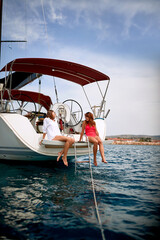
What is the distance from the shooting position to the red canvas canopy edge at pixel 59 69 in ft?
18.0

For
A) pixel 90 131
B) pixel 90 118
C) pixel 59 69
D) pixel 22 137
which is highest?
pixel 59 69

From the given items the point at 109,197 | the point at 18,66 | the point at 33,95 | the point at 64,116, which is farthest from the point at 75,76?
the point at 109,197

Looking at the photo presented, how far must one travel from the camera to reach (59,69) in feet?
20.5

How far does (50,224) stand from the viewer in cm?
193

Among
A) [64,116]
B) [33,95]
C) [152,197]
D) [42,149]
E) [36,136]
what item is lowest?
[152,197]

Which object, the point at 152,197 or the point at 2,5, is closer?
the point at 152,197

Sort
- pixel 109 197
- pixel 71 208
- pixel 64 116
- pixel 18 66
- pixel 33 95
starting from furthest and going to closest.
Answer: pixel 33 95, pixel 64 116, pixel 18 66, pixel 109 197, pixel 71 208

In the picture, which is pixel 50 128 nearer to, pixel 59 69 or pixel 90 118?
pixel 90 118

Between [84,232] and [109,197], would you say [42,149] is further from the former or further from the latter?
[84,232]

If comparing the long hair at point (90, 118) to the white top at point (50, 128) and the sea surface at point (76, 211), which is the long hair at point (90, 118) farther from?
the sea surface at point (76, 211)

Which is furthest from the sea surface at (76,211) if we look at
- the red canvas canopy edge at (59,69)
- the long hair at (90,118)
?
the red canvas canopy edge at (59,69)

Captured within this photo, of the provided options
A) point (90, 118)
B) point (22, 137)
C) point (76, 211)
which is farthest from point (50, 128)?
point (76, 211)

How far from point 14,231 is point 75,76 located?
552cm

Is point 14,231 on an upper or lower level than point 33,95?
lower
